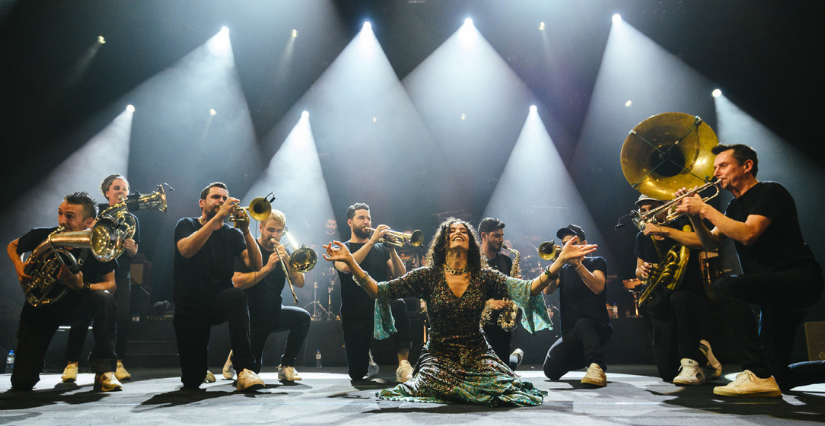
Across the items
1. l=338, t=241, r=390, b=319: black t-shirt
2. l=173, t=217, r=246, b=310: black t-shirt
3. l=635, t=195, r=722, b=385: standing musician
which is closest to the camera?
l=173, t=217, r=246, b=310: black t-shirt

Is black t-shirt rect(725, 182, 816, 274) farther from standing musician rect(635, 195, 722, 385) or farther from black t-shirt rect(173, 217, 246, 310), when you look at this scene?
black t-shirt rect(173, 217, 246, 310)

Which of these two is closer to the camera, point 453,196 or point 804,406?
point 804,406

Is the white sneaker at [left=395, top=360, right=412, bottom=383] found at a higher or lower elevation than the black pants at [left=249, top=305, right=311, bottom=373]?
lower

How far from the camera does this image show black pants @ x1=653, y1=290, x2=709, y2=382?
161 inches

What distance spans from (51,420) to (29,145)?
6.59 m

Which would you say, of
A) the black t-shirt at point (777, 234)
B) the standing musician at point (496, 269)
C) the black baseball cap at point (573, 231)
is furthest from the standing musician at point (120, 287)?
the black t-shirt at point (777, 234)

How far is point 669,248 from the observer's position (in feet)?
14.4

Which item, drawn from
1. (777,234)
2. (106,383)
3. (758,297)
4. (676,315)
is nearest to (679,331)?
(676,315)

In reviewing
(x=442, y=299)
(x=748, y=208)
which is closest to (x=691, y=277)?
(x=748, y=208)

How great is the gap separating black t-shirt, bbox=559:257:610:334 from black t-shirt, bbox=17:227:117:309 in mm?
4162

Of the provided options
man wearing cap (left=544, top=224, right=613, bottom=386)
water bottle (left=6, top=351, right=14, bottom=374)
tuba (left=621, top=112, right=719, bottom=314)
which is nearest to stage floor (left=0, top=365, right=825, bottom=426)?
man wearing cap (left=544, top=224, right=613, bottom=386)

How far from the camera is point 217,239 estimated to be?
4.07 meters

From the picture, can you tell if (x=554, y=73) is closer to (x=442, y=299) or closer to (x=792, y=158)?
(x=792, y=158)

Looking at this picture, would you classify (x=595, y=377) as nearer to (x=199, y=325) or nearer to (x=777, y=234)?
(x=777, y=234)
